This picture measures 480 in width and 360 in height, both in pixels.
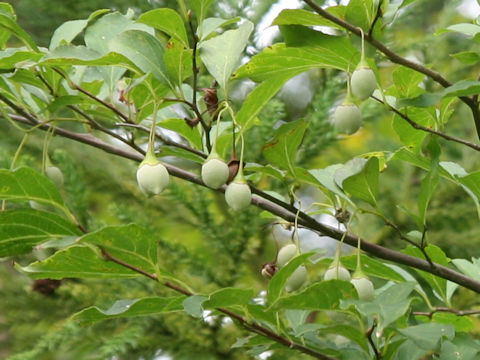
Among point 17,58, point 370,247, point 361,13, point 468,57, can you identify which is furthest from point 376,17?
point 17,58

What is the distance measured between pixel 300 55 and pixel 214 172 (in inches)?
5.7

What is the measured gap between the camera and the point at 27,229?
0.76 m

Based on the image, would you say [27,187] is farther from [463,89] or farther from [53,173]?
[463,89]

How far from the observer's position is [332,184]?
82cm

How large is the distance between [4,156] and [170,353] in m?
0.45

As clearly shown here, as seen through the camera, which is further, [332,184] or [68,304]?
[68,304]

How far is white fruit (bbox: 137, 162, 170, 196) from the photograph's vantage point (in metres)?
0.72

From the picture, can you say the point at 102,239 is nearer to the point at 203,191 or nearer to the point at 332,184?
the point at 332,184

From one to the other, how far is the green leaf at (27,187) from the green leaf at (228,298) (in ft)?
0.60

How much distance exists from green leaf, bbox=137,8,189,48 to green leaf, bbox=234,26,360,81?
74 mm

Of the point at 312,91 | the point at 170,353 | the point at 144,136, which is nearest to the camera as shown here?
the point at 170,353

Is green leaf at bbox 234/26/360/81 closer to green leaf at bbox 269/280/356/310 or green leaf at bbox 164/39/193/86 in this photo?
green leaf at bbox 164/39/193/86

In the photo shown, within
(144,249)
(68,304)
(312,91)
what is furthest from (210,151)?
(312,91)

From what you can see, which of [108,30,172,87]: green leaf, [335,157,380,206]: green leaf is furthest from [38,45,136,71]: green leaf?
[335,157,380,206]: green leaf
